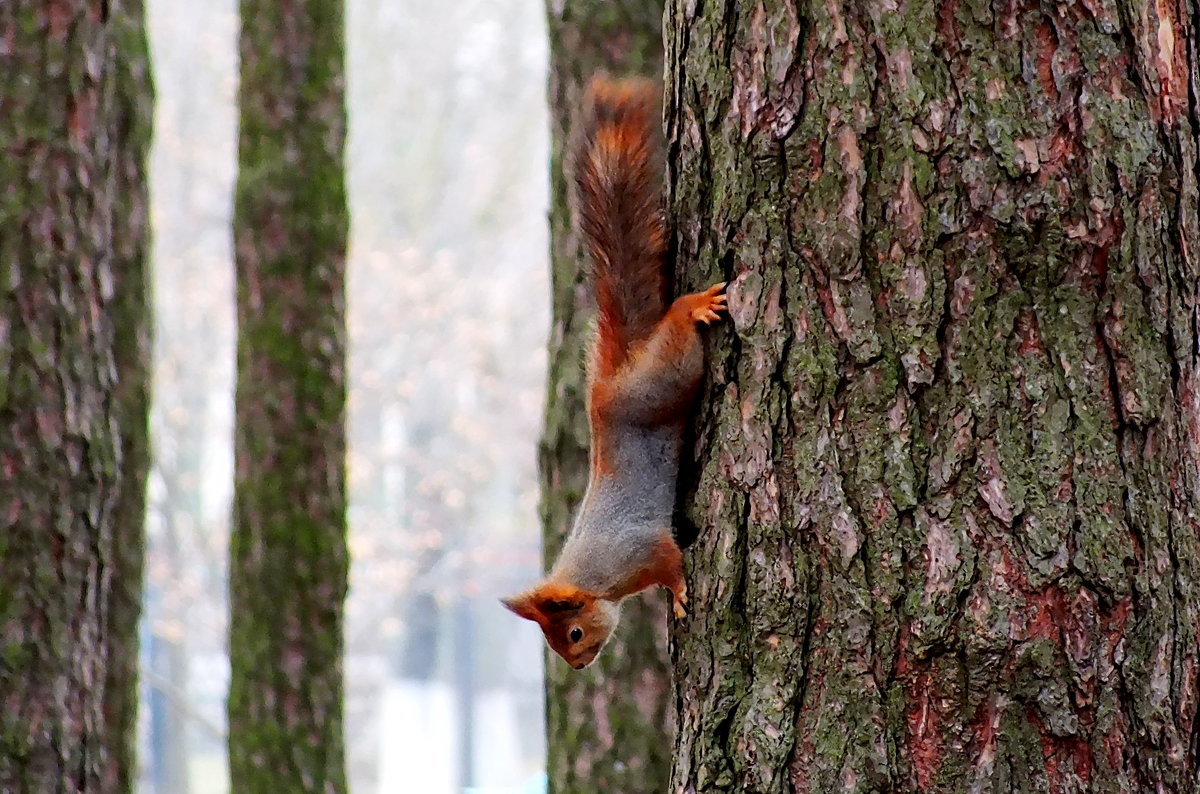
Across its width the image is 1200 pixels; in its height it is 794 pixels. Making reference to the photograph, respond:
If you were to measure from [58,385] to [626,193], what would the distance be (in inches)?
66.7

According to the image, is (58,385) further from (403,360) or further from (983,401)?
(403,360)

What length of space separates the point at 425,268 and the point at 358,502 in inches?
125

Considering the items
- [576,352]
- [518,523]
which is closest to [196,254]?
[518,523]

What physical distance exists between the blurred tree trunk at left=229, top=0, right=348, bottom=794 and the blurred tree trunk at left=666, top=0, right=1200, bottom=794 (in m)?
3.13

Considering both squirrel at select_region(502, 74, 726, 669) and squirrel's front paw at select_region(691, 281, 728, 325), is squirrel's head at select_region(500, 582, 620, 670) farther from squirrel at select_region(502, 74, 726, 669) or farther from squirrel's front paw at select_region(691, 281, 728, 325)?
squirrel's front paw at select_region(691, 281, 728, 325)

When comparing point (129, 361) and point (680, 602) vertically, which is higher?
point (129, 361)

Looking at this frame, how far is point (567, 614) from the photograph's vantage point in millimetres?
3006

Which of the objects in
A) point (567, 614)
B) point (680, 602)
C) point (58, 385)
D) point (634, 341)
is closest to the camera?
point (680, 602)

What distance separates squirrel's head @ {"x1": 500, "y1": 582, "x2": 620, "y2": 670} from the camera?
2.97m

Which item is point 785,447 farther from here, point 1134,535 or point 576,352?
point 576,352

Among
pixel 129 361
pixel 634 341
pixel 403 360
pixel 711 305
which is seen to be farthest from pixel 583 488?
pixel 403 360

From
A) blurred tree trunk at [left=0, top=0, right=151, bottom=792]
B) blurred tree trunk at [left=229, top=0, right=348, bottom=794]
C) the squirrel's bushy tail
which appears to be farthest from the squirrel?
blurred tree trunk at [left=229, top=0, right=348, bottom=794]

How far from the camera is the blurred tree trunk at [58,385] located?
3262mm

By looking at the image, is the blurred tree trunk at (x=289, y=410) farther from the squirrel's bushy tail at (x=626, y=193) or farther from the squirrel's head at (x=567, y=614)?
the squirrel's bushy tail at (x=626, y=193)
